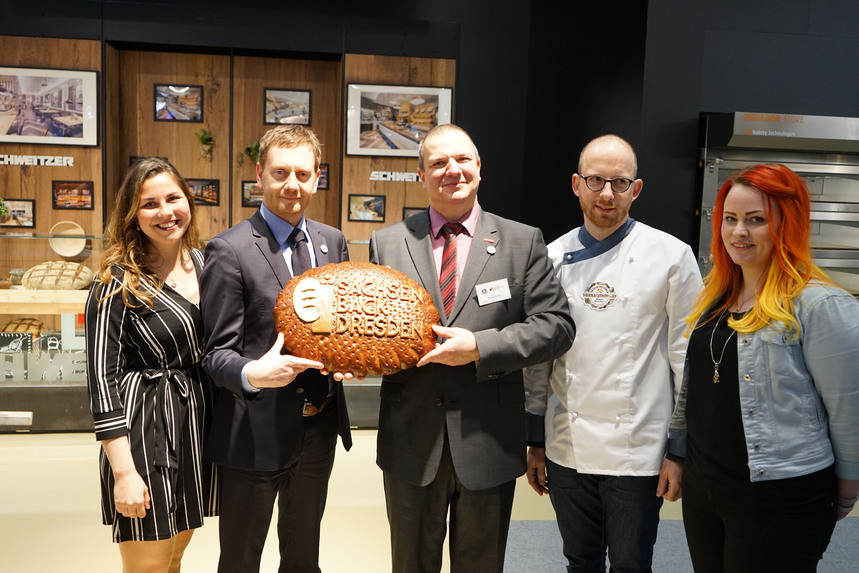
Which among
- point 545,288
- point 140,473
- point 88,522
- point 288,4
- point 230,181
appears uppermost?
point 288,4

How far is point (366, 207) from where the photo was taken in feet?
20.3

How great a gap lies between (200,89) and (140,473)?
5.09 meters

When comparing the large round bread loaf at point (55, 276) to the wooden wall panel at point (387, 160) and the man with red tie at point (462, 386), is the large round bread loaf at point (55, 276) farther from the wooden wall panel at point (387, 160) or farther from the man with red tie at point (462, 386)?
Answer: the wooden wall panel at point (387, 160)

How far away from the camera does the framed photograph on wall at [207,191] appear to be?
21.0 ft

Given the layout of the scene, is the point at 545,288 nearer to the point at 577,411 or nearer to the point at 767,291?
the point at 577,411

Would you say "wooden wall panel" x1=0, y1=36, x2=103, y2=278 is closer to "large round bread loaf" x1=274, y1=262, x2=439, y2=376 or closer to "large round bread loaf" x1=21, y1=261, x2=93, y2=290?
"large round bread loaf" x1=21, y1=261, x2=93, y2=290

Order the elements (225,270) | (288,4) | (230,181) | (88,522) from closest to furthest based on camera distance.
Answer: (225,270)
(88,522)
(288,4)
(230,181)

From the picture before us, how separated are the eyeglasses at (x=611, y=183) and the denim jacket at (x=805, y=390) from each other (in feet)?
1.88

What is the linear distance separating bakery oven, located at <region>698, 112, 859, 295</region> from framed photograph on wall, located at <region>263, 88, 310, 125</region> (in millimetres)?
3535

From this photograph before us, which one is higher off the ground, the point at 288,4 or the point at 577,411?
the point at 288,4

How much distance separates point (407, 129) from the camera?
6.12 meters

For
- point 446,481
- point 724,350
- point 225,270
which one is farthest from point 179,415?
point 724,350

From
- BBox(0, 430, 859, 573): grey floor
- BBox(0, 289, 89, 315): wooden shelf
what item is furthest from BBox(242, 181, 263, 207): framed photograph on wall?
BBox(0, 430, 859, 573): grey floor

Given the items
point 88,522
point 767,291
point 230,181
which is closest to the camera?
point 767,291
